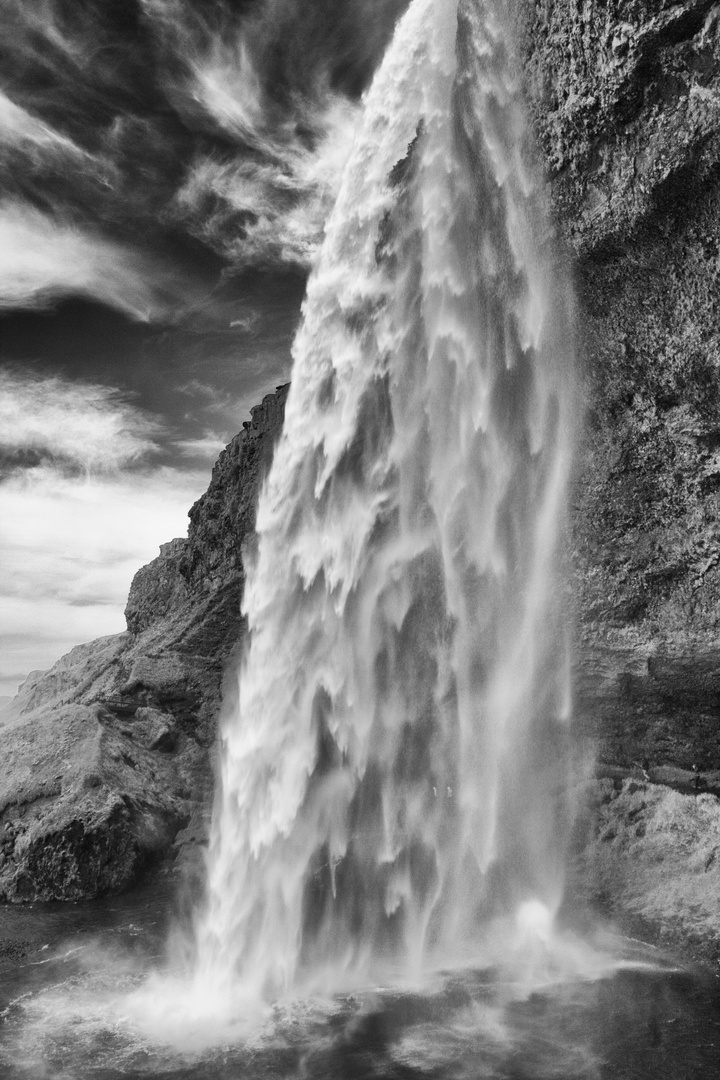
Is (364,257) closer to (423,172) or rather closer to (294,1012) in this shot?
(423,172)

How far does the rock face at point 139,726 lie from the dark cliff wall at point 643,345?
31.3 feet

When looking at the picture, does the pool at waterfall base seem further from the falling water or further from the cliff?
the cliff

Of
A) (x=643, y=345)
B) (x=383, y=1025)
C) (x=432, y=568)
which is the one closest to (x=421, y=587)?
(x=432, y=568)

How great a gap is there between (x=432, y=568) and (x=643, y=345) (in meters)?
5.13

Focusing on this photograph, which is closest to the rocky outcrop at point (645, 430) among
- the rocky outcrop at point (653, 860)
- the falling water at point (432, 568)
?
the rocky outcrop at point (653, 860)

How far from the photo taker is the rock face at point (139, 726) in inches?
587

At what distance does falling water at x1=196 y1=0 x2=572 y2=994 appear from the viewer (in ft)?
42.3

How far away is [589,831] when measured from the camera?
1362 cm

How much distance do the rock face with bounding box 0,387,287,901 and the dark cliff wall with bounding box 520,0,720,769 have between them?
31.3 ft

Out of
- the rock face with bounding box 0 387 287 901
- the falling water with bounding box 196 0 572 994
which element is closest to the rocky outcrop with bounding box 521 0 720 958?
the falling water with bounding box 196 0 572 994

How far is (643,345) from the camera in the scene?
1224 cm

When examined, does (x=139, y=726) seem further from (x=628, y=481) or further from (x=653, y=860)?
(x=628, y=481)

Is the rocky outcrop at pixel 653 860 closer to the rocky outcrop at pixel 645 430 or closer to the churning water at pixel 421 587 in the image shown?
the rocky outcrop at pixel 645 430

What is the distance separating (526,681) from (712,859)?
3948 mm
